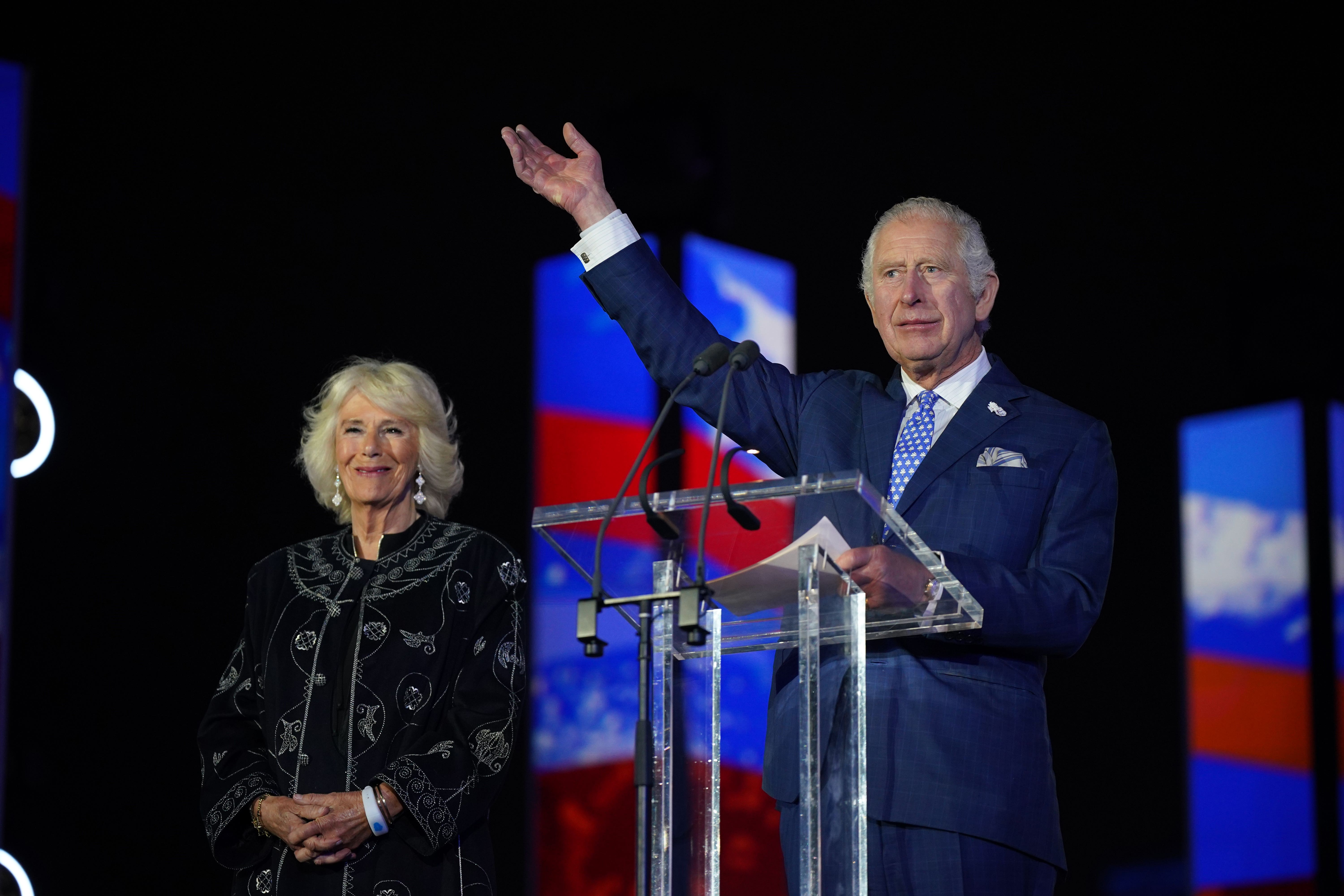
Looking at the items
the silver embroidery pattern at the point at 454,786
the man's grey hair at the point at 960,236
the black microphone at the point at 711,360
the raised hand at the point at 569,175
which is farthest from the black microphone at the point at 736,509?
the silver embroidery pattern at the point at 454,786

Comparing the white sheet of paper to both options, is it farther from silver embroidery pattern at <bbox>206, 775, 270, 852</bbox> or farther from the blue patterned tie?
silver embroidery pattern at <bbox>206, 775, 270, 852</bbox>

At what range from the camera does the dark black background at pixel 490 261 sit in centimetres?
397

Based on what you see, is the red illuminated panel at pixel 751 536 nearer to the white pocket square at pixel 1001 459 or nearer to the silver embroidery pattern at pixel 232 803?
the white pocket square at pixel 1001 459

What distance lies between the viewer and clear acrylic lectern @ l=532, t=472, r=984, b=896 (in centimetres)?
171

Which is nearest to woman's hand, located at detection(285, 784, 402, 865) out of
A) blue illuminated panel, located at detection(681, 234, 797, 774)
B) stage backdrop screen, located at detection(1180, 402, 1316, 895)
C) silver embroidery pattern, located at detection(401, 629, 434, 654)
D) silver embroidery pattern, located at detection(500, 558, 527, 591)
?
silver embroidery pattern, located at detection(401, 629, 434, 654)

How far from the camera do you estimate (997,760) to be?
2029 millimetres

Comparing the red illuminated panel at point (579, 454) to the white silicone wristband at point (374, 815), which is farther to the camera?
Result: the red illuminated panel at point (579, 454)

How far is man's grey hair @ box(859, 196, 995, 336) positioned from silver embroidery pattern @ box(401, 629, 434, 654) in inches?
37.7

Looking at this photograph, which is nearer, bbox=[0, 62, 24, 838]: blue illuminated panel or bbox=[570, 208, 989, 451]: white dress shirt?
bbox=[570, 208, 989, 451]: white dress shirt

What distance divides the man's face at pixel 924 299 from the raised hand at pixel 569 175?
1.47 ft

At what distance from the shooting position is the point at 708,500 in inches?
67.1

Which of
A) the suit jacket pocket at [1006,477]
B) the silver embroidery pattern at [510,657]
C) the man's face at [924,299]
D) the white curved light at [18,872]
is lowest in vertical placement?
the white curved light at [18,872]

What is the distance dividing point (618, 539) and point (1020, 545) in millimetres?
671

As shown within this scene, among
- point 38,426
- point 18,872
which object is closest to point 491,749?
point 18,872
